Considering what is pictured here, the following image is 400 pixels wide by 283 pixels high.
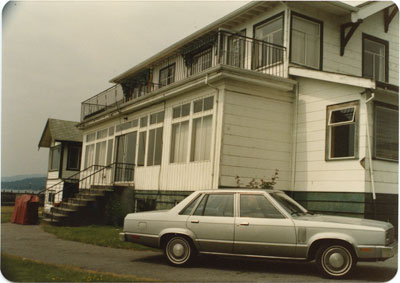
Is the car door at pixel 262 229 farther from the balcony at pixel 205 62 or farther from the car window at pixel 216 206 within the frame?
the balcony at pixel 205 62

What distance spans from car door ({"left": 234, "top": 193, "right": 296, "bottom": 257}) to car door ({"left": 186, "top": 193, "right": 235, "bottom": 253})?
15 centimetres

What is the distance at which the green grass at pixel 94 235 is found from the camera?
1115cm

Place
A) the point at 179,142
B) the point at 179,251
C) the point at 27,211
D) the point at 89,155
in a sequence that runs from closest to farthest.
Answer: the point at 179,251, the point at 179,142, the point at 27,211, the point at 89,155

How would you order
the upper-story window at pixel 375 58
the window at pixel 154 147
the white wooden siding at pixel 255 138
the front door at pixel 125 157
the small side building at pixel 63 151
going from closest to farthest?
the white wooden siding at pixel 255 138
the window at pixel 154 147
the upper-story window at pixel 375 58
the front door at pixel 125 157
the small side building at pixel 63 151

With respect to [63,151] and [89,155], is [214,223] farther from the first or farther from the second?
[63,151]

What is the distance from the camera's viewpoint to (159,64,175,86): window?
21344mm

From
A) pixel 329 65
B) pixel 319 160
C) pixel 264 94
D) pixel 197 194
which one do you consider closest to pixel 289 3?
pixel 329 65

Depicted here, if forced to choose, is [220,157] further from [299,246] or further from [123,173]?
[123,173]

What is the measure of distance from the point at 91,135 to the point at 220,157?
1203 centimetres

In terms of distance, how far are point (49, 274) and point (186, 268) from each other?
2.36m

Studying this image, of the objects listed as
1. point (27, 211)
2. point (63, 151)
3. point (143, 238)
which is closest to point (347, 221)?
point (143, 238)

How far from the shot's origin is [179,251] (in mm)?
8156

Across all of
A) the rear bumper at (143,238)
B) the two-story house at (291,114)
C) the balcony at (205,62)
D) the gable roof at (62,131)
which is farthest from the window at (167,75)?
the rear bumper at (143,238)

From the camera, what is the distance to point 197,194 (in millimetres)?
8484
